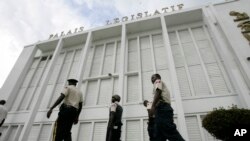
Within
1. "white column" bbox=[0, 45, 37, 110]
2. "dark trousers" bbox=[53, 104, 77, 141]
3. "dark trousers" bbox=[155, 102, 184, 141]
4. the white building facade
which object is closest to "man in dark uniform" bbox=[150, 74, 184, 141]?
"dark trousers" bbox=[155, 102, 184, 141]

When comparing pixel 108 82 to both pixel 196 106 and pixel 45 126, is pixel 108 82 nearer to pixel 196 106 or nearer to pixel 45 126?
pixel 45 126

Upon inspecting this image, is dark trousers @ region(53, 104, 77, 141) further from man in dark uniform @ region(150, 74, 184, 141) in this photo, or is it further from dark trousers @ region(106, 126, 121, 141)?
man in dark uniform @ region(150, 74, 184, 141)

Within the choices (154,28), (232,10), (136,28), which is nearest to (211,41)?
(232,10)

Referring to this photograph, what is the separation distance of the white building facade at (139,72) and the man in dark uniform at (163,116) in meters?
2.56

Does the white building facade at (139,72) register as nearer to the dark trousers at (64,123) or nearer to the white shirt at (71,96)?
→ the white shirt at (71,96)

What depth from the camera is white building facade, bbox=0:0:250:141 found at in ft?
21.5

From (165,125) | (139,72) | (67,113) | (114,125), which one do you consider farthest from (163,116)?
(139,72)

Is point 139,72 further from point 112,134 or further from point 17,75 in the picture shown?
point 17,75

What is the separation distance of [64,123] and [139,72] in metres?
4.80

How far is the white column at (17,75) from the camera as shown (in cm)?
924

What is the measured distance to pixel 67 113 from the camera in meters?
4.02

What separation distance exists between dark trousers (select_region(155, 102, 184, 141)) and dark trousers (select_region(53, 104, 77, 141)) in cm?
185

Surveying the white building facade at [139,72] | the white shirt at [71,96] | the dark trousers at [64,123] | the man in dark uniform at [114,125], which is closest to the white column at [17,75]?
the white building facade at [139,72]

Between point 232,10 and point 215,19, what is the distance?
947mm
